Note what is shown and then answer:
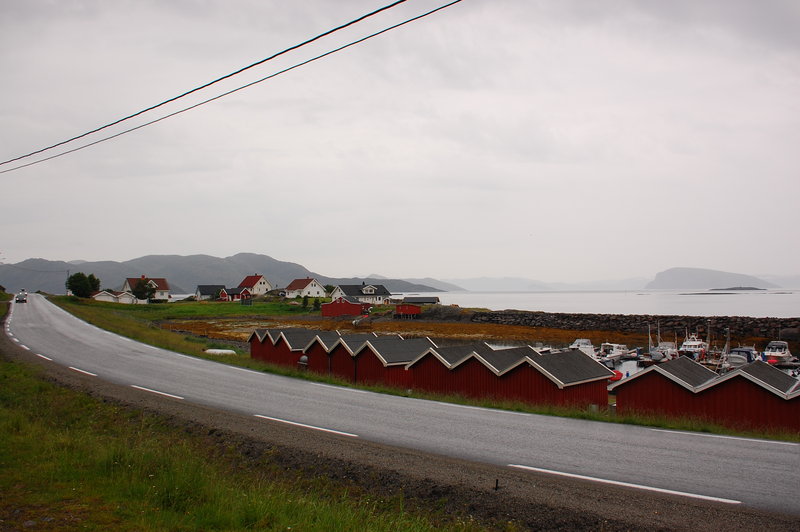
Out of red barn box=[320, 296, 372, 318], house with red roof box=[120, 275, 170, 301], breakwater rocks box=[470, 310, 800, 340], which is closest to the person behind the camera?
breakwater rocks box=[470, 310, 800, 340]

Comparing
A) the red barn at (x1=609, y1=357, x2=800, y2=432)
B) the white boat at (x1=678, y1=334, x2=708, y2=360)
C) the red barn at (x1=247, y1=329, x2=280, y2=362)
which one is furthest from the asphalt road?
the white boat at (x1=678, y1=334, x2=708, y2=360)

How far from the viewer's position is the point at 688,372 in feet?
76.5

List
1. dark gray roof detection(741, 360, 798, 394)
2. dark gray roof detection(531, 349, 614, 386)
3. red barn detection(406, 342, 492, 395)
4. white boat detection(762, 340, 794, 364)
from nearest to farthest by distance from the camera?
dark gray roof detection(741, 360, 798, 394) → dark gray roof detection(531, 349, 614, 386) → red barn detection(406, 342, 492, 395) → white boat detection(762, 340, 794, 364)

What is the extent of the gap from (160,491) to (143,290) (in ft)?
481

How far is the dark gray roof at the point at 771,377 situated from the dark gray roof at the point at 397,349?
1341 centimetres

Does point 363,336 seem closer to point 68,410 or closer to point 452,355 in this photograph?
point 452,355

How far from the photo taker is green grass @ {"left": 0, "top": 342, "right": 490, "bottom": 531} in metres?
7.93

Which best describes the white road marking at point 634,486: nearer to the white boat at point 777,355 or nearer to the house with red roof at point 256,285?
the white boat at point 777,355

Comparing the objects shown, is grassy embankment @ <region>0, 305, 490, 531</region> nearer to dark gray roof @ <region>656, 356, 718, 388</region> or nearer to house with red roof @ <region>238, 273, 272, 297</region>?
dark gray roof @ <region>656, 356, 718, 388</region>

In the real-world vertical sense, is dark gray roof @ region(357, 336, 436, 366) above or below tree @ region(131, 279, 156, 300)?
below

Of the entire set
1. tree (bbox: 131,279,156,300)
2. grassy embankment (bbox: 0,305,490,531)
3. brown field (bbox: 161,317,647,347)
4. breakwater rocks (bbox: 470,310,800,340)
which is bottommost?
brown field (bbox: 161,317,647,347)

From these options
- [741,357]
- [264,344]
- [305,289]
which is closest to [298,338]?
[264,344]

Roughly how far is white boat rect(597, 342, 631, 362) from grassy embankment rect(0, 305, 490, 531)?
61.3m

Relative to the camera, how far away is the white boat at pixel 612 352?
67.3m
